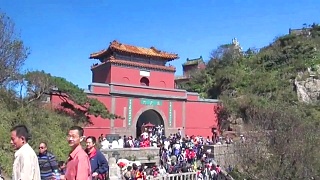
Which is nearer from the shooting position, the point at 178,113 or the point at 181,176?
the point at 181,176

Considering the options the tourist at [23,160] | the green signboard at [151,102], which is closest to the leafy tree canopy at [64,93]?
the green signboard at [151,102]

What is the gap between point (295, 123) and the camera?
534 inches

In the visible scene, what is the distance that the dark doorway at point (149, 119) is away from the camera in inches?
938

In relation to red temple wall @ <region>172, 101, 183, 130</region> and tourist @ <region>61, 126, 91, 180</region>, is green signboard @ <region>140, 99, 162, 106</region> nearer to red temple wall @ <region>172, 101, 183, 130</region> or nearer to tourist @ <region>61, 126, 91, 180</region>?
red temple wall @ <region>172, 101, 183, 130</region>

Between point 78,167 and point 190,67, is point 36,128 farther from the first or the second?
point 190,67

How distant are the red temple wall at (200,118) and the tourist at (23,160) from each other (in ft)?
70.2

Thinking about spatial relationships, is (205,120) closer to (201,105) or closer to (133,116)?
(201,105)

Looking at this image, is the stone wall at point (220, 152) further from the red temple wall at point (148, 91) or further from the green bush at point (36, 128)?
the green bush at point (36, 128)

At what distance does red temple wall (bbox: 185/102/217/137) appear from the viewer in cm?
2477

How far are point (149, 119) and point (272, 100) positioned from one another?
9.07 m

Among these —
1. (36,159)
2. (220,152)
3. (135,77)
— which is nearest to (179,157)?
(220,152)

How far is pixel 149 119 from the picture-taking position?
24.9 meters

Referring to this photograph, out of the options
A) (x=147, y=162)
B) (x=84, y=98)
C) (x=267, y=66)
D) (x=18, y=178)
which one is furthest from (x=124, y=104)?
(x=18, y=178)

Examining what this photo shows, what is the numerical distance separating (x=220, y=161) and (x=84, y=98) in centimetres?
755
